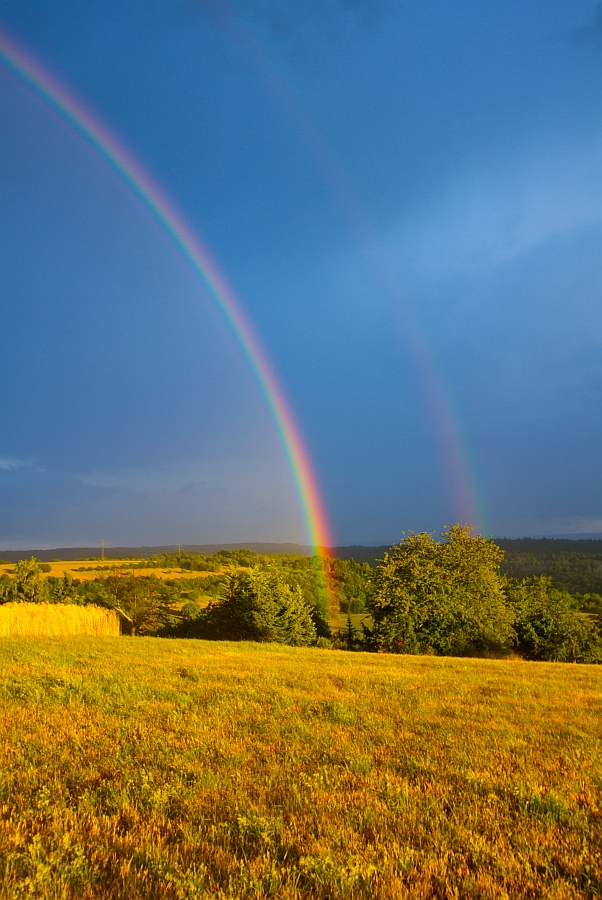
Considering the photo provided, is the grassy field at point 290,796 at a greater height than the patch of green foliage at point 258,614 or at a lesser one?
greater

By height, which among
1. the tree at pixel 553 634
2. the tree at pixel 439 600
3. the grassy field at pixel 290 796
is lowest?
the tree at pixel 553 634

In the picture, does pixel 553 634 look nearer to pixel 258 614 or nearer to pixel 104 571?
pixel 258 614

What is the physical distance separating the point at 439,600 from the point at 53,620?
A: 3163 centimetres

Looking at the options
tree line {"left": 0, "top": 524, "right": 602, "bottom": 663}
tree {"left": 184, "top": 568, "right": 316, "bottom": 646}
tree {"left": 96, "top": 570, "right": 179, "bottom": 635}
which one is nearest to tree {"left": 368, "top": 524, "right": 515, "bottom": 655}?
tree line {"left": 0, "top": 524, "right": 602, "bottom": 663}

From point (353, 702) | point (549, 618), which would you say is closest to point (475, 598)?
point (549, 618)

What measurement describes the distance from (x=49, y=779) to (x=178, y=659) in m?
10.9

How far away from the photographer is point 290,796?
4.96 metres


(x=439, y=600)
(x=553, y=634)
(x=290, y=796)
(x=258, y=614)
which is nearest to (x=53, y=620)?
(x=258, y=614)

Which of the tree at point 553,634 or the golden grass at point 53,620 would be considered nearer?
the golden grass at point 53,620

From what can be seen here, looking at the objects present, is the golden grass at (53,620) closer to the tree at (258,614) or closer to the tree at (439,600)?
the tree at (258,614)

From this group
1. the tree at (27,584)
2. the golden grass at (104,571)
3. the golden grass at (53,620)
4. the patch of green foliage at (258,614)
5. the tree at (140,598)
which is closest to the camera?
the golden grass at (53,620)

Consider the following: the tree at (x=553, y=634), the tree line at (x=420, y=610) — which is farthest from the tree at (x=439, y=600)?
the tree at (x=553, y=634)

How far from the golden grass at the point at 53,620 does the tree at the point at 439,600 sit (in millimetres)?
23235

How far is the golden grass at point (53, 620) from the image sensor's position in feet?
82.3
